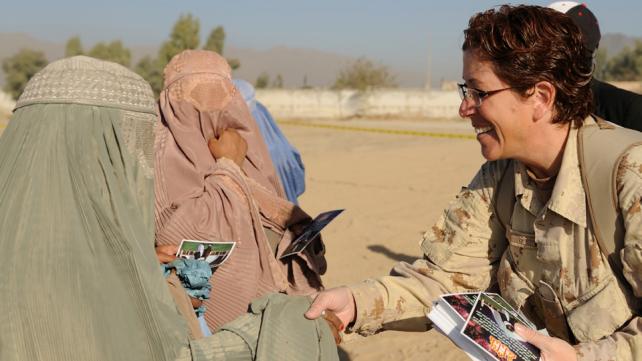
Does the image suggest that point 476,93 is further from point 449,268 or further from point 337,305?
point 337,305

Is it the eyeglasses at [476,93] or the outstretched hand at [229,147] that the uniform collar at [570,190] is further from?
the outstretched hand at [229,147]

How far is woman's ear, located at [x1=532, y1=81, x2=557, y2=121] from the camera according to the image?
234cm

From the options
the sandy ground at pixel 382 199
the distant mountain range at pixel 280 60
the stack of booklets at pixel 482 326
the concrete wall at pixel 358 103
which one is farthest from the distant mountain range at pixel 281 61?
the stack of booklets at pixel 482 326

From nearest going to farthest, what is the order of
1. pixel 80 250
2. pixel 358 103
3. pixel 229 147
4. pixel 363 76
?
pixel 80 250
pixel 229 147
pixel 358 103
pixel 363 76

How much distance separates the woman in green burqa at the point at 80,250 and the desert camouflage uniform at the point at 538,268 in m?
0.68

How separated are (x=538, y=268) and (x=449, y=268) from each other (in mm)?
366

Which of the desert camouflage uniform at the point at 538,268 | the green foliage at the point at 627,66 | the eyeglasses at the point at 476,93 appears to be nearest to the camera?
the desert camouflage uniform at the point at 538,268

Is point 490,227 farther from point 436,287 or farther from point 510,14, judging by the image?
point 510,14

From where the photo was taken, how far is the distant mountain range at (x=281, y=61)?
448ft

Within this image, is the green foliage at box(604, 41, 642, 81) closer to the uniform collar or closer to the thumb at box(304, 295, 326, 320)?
the uniform collar

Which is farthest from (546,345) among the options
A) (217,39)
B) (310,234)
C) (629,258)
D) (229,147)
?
(217,39)

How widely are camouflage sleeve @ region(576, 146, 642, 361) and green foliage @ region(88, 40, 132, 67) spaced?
50.9 meters

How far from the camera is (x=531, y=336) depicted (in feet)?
6.96

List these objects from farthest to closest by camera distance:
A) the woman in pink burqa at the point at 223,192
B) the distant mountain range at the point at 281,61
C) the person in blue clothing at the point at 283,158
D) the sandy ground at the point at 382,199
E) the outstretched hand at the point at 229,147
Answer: the distant mountain range at the point at 281,61, the sandy ground at the point at 382,199, the person in blue clothing at the point at 283,158, the outstretched hand at the point at 229,147, the woman in pink burqa at the point at 223,192
